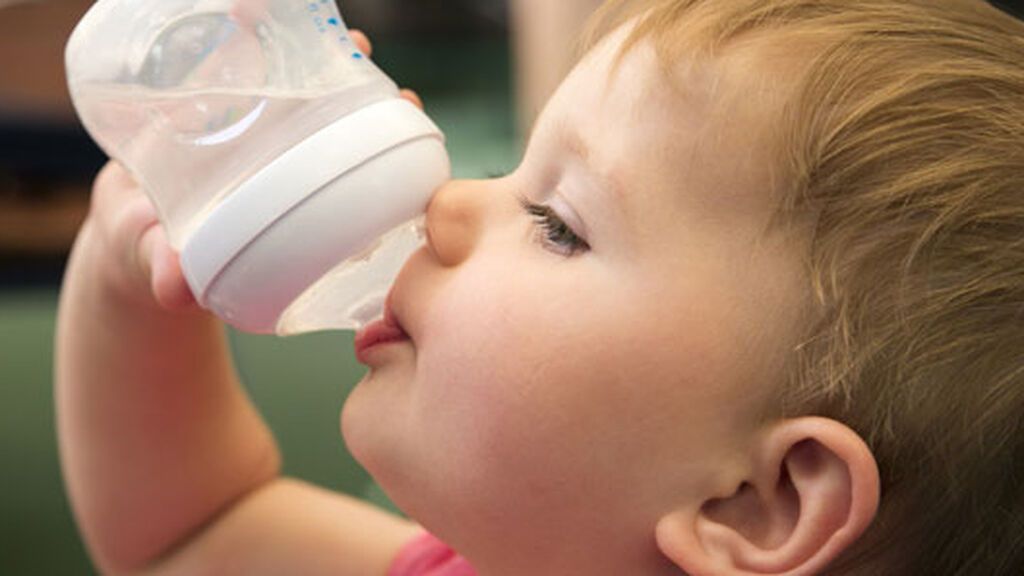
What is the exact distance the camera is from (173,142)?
0.74m

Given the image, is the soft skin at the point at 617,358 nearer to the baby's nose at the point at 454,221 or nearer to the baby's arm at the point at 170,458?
the baby's nose at the point at 454,221

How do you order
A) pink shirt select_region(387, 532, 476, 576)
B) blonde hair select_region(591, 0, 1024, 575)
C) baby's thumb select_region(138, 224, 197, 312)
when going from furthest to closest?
1. pink shirt select_region(387, 532, 476, 576)
2. baby's thumb select_region(138, 224, 197, 312)
3. blonde hair select_region(591, 0, 1024, 575)

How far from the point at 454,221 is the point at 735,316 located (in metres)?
0.15

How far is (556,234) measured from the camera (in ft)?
2.17

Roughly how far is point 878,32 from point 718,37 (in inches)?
3.0

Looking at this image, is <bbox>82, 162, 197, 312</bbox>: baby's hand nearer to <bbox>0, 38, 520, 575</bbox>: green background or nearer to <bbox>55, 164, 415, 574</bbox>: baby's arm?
<bbox>55, 164, 415, 574</bbox>: baby's arm

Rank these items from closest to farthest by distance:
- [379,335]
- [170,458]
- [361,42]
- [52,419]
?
[379,335], [361,42], [170,458], [52,419]

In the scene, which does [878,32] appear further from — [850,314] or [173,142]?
[173,142]

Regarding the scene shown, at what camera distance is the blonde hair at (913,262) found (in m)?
0.60

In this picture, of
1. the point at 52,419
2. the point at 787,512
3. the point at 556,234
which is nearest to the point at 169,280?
the point at 556,234

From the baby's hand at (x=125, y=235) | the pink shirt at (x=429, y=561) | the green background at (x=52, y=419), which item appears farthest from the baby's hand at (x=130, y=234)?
the green background at (x=52, y=419)

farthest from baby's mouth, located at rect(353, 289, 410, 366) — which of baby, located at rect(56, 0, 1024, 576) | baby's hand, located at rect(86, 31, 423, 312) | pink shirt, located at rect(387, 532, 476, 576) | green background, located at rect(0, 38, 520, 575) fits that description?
green background, located at rect(0, 38, 520, 575)

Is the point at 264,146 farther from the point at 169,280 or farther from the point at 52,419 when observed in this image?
the point at 52,419

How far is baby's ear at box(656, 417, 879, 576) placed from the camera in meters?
0.60
